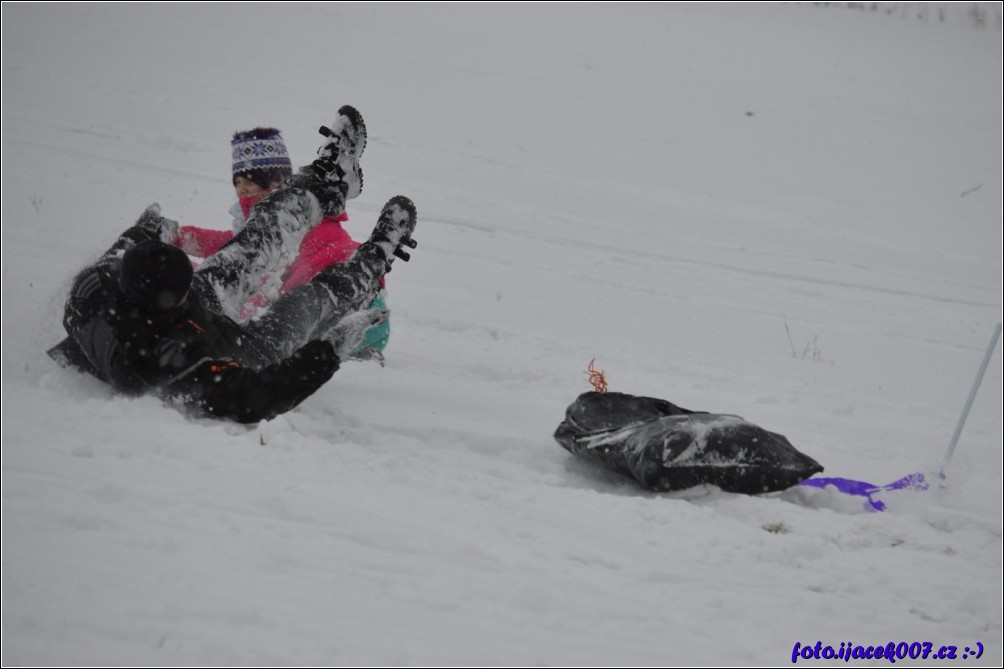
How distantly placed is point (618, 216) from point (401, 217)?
156 inches

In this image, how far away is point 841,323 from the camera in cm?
539

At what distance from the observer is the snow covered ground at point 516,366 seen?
182 cm

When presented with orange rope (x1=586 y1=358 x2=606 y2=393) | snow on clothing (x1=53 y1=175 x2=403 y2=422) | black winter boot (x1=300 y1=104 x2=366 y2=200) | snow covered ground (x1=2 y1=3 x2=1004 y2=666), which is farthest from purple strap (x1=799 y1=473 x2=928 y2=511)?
black winter boot (x1=300 y1=104 x2=366 y2=200)

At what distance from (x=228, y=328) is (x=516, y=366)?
1512 millimetres

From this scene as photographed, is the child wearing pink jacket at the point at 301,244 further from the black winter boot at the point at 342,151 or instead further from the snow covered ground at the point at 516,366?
the snow covered ground at the point at 516,366

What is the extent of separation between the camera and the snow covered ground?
1.82m

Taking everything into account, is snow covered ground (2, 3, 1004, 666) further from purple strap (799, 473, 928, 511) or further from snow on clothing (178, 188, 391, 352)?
snow on clothing (178, 188, 391, 352)

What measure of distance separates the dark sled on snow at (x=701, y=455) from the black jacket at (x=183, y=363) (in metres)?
1.03

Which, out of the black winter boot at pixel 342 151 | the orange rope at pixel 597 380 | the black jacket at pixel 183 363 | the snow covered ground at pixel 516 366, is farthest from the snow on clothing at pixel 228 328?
the orange rope at pixel 597 380

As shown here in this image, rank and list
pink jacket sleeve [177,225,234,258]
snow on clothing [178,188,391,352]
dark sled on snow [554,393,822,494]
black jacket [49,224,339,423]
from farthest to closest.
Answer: pink jacket sleeve [177,225,234,258] → snow on clothing [178,188,391,352] → dark sled on snow [554,393,822,494] → black jacket [49,224,339,423]

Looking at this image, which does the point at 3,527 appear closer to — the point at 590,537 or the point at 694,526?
the point at 590,537

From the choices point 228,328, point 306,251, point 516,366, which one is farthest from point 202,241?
point 516,366

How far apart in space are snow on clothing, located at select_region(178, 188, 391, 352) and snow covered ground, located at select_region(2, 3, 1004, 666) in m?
0.25

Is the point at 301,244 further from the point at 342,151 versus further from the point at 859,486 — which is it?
the point at 859,486
